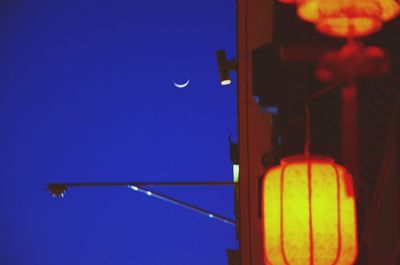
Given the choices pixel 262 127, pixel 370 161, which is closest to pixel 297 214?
pixel 370 161

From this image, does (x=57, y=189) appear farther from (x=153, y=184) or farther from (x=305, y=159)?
(x=305, y=159)

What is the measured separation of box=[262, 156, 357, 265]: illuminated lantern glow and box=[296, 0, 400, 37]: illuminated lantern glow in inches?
42.4

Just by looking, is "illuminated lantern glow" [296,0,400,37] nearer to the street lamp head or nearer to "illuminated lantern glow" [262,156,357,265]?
"illuminated lantern glow" [262,156,357,265]

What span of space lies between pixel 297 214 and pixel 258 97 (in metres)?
2.25

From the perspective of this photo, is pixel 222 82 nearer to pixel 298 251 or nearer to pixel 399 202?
pixel 399 202

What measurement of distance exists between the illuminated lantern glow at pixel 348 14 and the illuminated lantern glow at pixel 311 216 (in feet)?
3.53

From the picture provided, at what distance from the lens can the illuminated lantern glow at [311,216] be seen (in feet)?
15.9

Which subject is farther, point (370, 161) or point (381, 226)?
point (381, 226)

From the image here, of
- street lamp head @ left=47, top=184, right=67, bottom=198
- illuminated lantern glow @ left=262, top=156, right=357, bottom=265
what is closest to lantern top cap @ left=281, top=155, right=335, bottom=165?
illuminated lantern glow @ left=262, top=156, right=357, bottom=265

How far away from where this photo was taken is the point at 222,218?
1098 cm

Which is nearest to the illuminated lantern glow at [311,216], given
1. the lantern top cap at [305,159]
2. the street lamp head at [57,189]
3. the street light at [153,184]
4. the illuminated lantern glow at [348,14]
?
the lantern top cap at [305,159]

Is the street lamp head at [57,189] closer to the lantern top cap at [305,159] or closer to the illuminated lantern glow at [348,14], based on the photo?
the lantern top cap at [305,159]

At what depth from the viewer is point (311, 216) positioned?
4.84 meters

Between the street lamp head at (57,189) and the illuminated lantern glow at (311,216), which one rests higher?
the illuminated lantern glow at (311,216)
